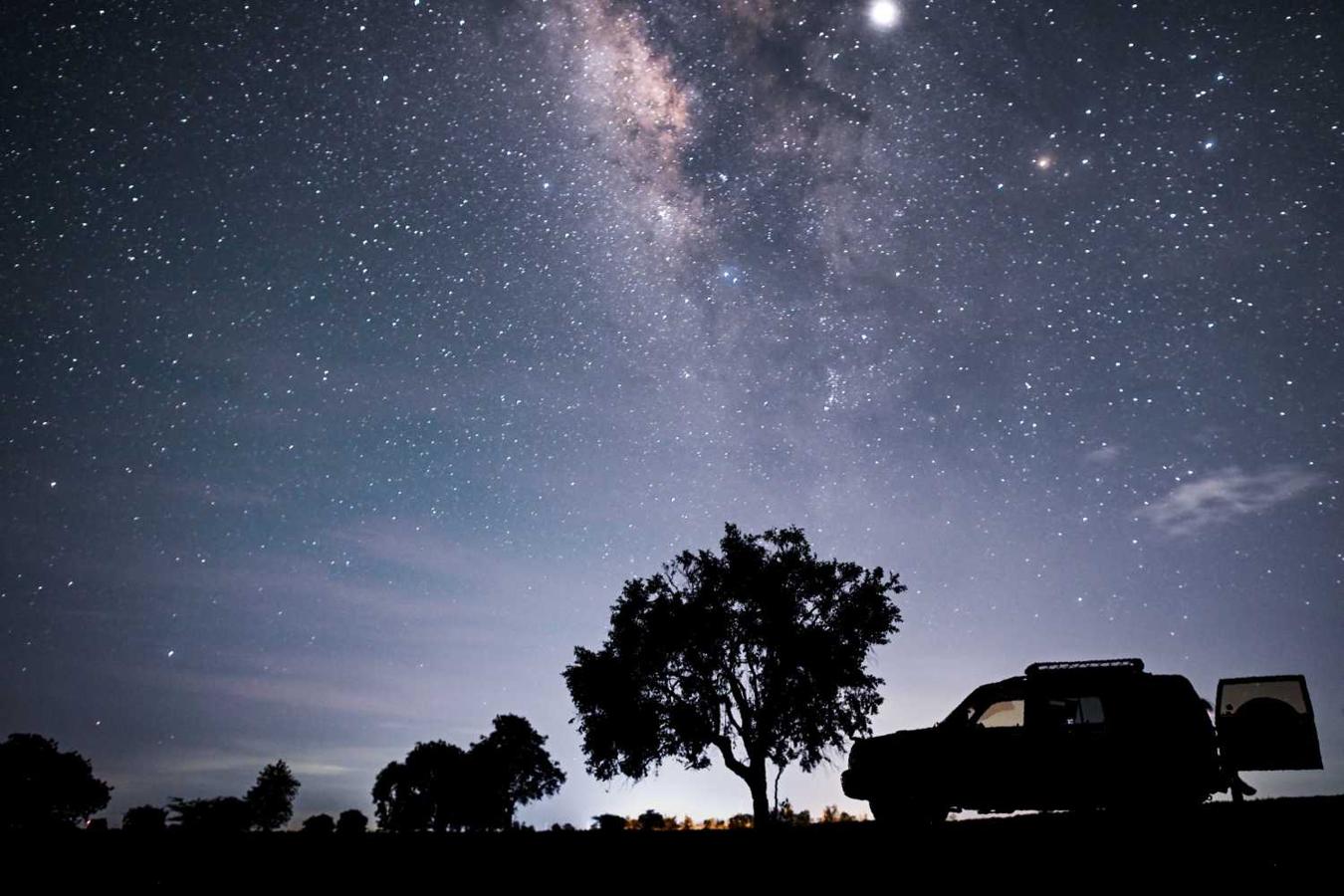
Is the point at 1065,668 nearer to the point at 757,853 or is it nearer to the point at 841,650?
the point at 757,853

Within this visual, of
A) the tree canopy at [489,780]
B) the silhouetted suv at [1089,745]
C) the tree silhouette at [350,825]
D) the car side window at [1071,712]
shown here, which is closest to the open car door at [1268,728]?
the silhouetted suv at [1089,745]

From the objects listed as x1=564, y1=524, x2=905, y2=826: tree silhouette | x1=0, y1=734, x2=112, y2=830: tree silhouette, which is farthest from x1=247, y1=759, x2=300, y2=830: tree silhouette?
x1=564, y1=524, x2=905, y2=826: tree silhouette

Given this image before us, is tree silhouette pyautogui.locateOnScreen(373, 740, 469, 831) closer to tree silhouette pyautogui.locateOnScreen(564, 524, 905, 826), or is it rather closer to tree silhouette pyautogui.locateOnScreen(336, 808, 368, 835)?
tree silhouette pyautogui.locateOnScreen(336, 808, 368, 835)

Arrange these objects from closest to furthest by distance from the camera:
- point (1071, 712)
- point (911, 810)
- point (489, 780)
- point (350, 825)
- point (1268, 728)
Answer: point (1268, 728)
point (1071, 712)
point (911, 810)
point (350, 825)
point (489, 780)

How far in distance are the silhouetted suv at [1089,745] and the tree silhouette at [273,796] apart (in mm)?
102665

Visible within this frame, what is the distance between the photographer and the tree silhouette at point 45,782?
70.6 metres

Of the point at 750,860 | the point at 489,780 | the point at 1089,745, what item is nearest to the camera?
the point at 750,860

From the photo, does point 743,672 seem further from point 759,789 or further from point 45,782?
point 45,782

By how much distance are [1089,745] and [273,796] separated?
11039cm

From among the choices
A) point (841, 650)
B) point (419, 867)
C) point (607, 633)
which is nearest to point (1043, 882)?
point (419, 867)

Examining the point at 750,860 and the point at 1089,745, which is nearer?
the point at 750,860

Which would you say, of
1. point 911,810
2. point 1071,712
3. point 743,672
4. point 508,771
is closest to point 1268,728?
point 1071,712

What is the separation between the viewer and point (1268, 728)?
8547mm

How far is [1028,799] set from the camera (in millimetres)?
9727
